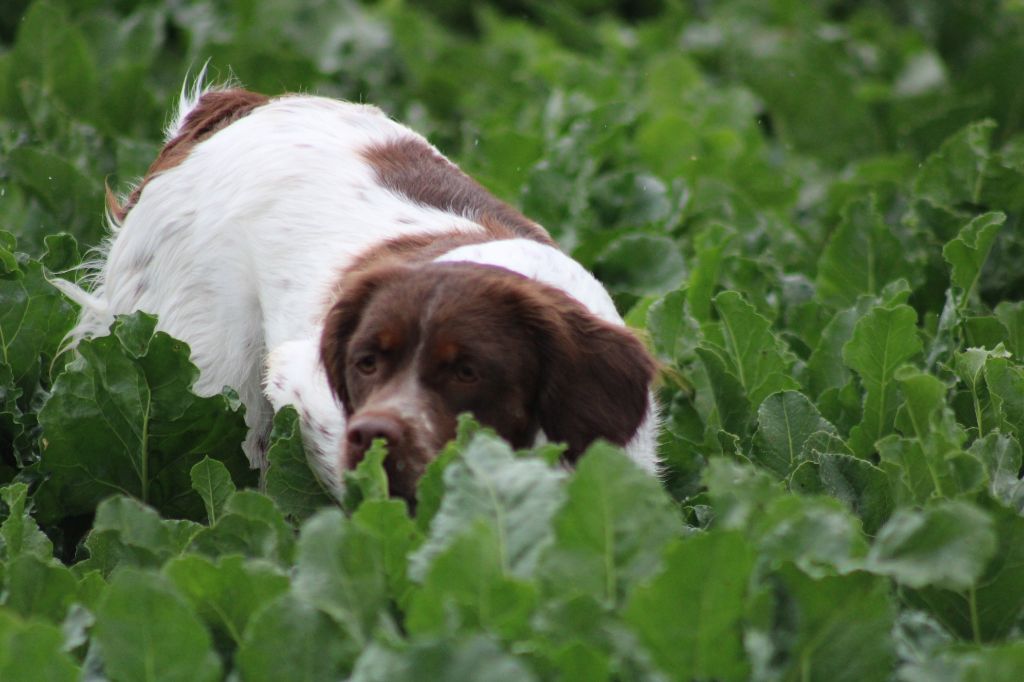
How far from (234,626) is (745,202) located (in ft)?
13.8

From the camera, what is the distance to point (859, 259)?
585 centimetres

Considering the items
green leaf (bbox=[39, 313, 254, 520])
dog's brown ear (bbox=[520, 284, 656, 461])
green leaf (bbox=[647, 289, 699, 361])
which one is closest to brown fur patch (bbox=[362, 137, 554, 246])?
green leaf (bbox=[647, 289, 699, 361])

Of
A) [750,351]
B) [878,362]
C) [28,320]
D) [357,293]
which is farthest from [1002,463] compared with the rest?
[28,320]

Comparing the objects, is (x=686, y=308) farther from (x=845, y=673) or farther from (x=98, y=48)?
(x=98, y=48)

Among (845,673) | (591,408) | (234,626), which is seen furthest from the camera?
(591,408)

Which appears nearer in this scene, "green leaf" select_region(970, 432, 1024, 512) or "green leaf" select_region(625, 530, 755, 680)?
"green leaf" select_region(625, 530, 755, 680)

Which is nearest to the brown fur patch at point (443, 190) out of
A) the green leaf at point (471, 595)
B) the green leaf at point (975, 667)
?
the green leaf at point (471, 595)

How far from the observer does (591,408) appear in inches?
160

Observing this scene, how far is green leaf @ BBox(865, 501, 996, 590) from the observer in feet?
9.04

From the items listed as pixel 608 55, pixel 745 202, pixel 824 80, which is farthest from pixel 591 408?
pixel 608 55

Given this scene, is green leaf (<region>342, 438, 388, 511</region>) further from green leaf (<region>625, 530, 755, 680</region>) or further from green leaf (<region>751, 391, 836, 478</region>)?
green leaf (<region>751, 391, 836, 478</region>)

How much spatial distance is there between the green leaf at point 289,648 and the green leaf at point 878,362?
223 centimetres

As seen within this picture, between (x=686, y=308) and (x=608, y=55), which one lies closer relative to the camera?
(x=686, y=308)

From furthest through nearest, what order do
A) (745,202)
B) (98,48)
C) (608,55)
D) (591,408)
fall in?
(608,55) < (98,48) < (745,202) < (591,408)
